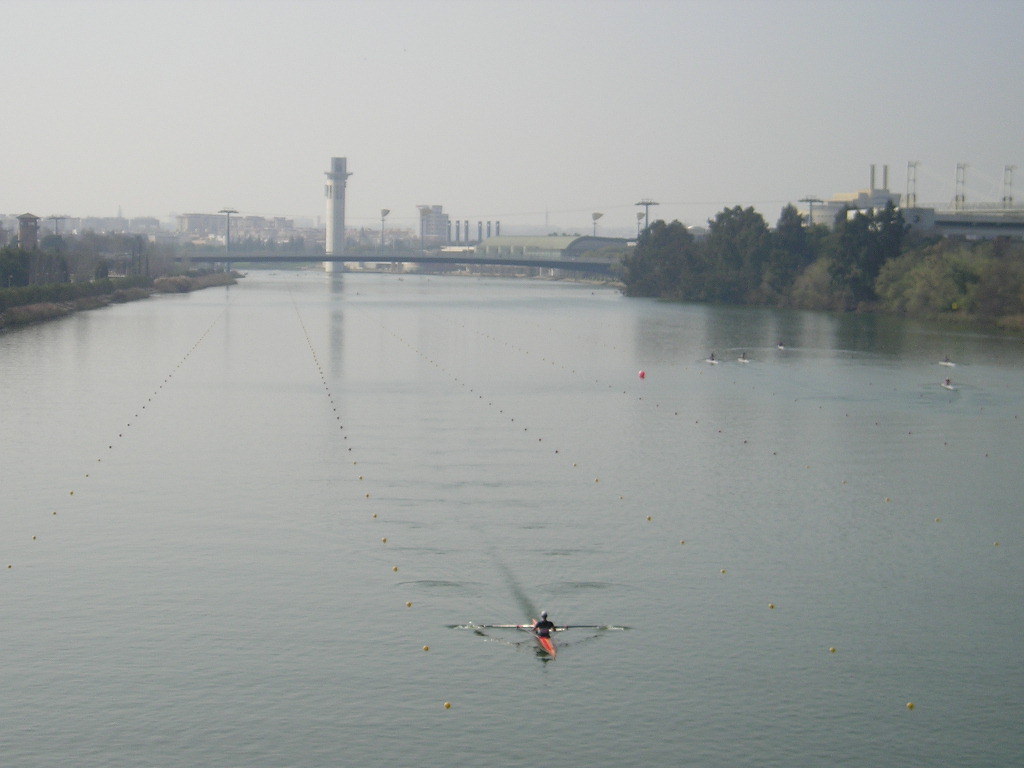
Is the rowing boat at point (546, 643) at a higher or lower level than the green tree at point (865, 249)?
lower

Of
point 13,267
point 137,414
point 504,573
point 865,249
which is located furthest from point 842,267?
point 504,573

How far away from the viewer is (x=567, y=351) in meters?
67.6

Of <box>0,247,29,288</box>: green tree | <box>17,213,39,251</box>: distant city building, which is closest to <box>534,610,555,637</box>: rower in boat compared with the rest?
<box>0,247,29,288</box>: green tree

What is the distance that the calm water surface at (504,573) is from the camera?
663 inches

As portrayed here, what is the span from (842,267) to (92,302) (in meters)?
60.6

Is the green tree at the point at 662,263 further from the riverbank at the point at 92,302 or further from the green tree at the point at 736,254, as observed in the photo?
the riverbank at the point at 92,302

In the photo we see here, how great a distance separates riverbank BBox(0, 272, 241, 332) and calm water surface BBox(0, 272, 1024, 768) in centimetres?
2702

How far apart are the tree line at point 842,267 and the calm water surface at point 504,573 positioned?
41310 millimetres

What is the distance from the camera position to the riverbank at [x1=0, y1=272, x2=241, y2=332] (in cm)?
7581

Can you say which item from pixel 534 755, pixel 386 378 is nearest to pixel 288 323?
pixel 386 378

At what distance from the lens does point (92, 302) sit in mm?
96188

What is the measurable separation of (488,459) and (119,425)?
13.1 m

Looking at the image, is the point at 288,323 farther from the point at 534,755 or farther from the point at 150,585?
the point at 534,755

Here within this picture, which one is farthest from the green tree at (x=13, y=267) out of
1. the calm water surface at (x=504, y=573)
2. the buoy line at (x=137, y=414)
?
the calm water surface at (x=504, y=573)
